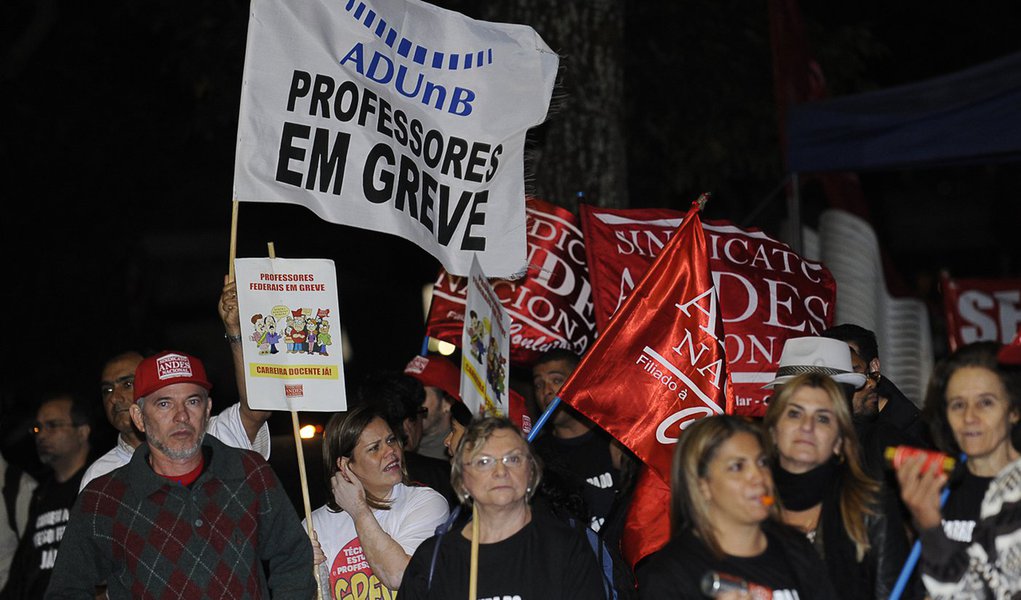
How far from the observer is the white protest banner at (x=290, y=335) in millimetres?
5973

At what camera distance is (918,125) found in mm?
9312

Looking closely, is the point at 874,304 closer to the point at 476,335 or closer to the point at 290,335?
the point at 476,335

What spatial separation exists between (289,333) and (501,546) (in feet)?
4.44

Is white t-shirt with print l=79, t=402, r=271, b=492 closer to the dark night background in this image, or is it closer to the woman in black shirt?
the woman in black shirt

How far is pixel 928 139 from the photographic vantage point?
929 cm

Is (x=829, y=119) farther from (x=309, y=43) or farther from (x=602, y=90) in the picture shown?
(x=309, y=43)

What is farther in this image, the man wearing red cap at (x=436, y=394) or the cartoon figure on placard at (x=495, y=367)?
the man wearing red cap at (x=436, y=394)

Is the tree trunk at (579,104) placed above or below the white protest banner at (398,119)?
above

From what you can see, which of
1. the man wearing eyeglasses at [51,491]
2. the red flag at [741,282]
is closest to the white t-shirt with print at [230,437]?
the man wearing eyeglasses at [51,491]

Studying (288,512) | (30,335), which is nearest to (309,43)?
(288,512)

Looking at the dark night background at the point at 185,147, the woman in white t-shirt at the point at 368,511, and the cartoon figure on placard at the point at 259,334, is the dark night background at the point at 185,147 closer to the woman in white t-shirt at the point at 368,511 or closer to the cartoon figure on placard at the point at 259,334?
the woman in white t-shirt at the point at 368,511

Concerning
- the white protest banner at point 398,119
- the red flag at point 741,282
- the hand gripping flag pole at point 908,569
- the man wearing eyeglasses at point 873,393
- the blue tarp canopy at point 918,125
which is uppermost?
the blue tarp canopy at point 918,125

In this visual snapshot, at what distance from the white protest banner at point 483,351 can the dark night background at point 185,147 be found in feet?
18.9

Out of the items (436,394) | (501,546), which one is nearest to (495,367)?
(501,546)
